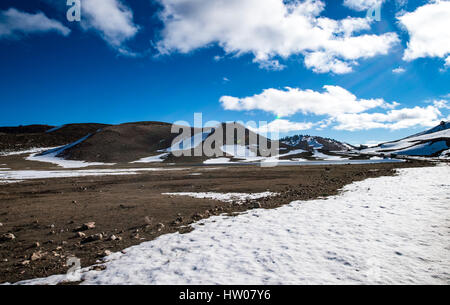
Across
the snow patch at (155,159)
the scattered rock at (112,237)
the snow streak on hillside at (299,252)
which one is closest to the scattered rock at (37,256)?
the snow streak on hillside at (299,252)

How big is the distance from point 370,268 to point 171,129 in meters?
149

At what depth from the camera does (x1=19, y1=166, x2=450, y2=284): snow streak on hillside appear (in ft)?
18.9

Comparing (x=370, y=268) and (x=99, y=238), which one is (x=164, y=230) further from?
(x=370, y=268)

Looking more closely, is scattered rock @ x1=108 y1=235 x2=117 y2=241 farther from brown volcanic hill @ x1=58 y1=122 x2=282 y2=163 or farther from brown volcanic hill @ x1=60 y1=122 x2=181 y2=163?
brown volcanic hill @ x1=60 y1=122 x2=181 y2=163

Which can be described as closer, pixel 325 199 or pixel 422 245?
pixel 422 245

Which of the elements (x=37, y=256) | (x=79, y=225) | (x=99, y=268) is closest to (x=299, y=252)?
(x=99, y=268)

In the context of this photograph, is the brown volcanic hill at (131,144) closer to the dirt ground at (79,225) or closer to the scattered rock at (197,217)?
the dirt ground at (79,225)

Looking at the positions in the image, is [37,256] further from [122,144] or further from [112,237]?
[122,144]

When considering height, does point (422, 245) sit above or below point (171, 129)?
below
